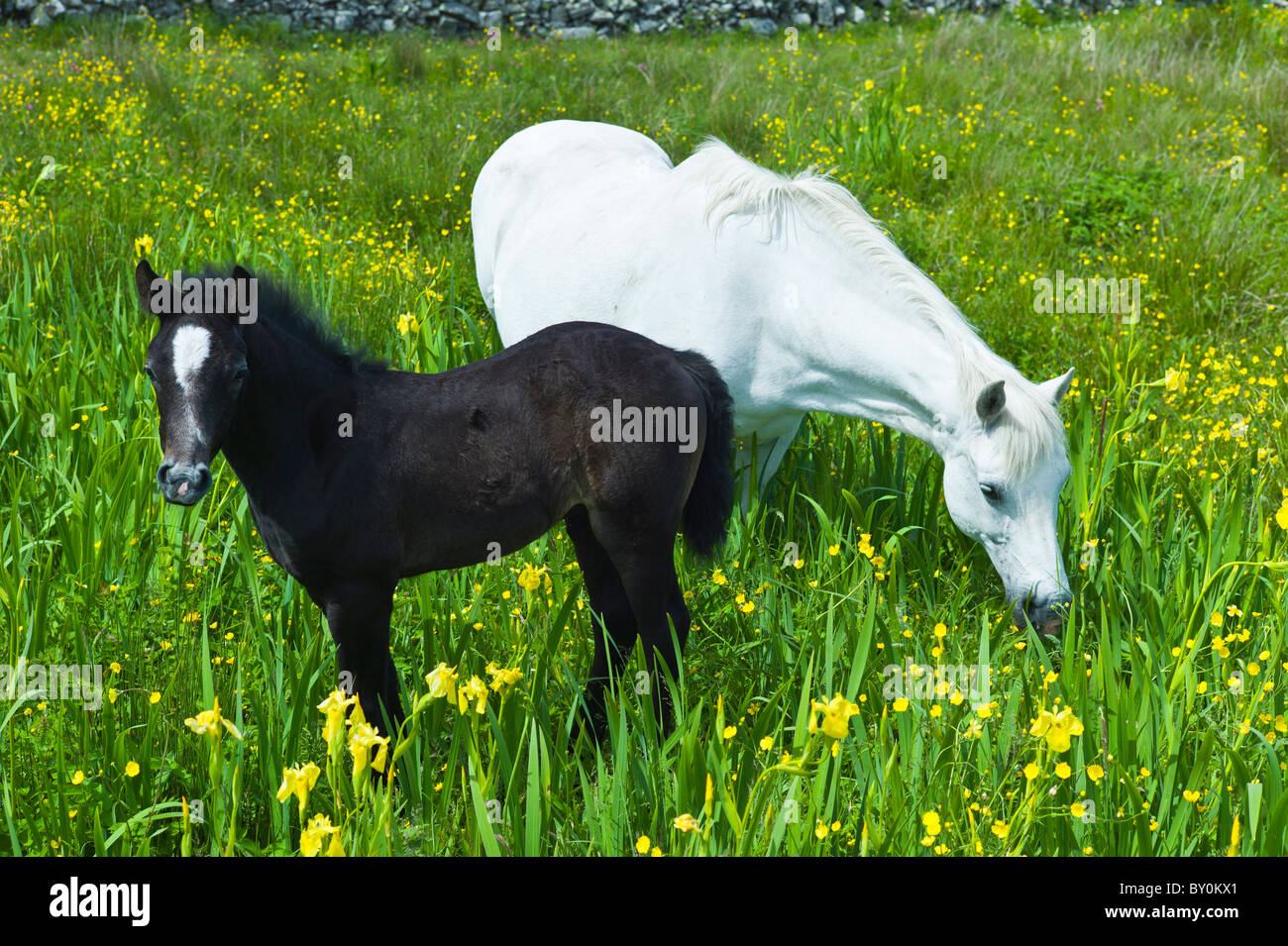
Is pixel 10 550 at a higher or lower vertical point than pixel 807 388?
lower

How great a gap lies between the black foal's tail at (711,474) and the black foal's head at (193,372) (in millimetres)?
1113

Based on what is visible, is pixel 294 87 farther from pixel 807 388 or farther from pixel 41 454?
pixel 807 388

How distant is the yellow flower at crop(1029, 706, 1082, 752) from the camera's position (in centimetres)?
194

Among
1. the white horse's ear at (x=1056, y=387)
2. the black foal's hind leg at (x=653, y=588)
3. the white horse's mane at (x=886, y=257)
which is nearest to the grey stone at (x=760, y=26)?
the white horse's mane at (x=886, y=257)

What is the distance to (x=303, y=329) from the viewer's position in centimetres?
252

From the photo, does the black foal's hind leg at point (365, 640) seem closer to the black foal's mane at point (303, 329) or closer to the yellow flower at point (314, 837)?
the black foal's mane at point (303, 329)

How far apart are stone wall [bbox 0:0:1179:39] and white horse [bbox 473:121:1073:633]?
37.2 feet

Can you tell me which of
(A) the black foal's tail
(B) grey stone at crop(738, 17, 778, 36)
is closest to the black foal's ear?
(A) the black foal's tail

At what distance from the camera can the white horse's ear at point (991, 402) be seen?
3.15 m

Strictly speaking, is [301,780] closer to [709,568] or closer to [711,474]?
[711,474]

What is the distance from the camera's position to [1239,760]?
95.6 inches
